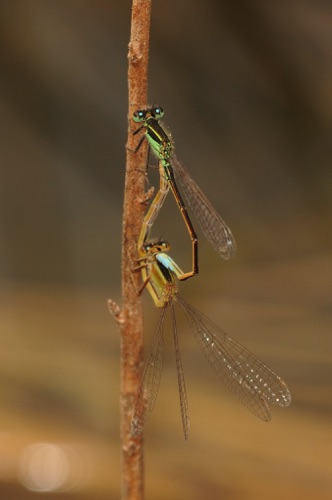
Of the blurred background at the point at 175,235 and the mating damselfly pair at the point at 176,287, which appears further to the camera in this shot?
the blurred background at the point at 175,235

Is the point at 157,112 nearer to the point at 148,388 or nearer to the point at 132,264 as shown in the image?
the point at 132,264

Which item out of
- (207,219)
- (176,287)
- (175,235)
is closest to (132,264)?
(176,287)

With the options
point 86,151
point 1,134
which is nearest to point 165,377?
point 86,151

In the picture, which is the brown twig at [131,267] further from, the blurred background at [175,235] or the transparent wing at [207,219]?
the blurred background at [175,235]

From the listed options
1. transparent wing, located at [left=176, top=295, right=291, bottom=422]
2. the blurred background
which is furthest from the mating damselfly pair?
the blurred background

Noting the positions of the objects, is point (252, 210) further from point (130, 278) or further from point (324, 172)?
point (130, 278)

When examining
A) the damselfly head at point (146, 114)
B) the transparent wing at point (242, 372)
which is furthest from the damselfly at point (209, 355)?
the damselfly head at point (146, 114)
